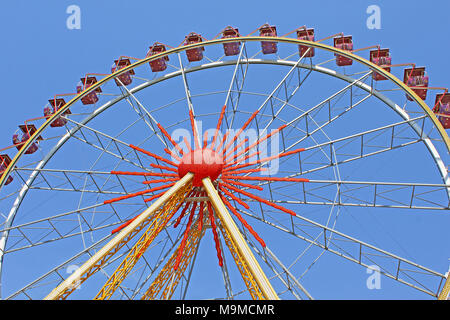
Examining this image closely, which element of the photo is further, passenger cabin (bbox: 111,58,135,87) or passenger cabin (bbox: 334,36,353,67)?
passenger cabin (bbox: 111,58,135,87)

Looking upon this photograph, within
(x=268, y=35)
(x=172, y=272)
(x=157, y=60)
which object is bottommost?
(x=172, y=272)

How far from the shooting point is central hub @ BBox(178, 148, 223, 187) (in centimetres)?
2102

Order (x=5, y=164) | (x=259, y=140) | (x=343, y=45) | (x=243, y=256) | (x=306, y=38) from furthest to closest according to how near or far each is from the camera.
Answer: (x=5, y=164) → (x=306, y=38) → (x=343, y=45) → (x=259, y=140) → (x=243, y=256)

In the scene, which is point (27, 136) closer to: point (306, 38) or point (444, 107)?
point (306, 38)

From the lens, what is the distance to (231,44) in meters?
28.1

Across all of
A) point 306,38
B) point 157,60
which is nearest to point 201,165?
point 157,60

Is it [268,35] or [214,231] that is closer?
[214,231]

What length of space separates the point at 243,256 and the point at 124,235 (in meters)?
4.49

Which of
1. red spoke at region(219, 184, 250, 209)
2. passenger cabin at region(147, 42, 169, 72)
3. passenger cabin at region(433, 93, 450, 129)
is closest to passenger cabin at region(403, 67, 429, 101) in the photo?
passenger cabin at region(433, 93, 450, 129)

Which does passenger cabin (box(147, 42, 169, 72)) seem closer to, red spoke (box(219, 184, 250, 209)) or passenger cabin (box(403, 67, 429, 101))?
red spoke (box(219, 184, 250, 209))

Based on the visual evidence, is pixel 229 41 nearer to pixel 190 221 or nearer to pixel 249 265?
pixel 190 221

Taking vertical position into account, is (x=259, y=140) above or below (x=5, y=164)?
above

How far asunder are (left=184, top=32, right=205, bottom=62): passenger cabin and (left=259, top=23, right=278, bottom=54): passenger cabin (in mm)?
3269
